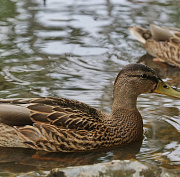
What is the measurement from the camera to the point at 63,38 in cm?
1166

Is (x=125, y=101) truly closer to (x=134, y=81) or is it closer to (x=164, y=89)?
(x=134, y=81)

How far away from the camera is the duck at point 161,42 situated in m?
11.1

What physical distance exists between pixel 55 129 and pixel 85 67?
3.59 metres

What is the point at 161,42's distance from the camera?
11484 mm

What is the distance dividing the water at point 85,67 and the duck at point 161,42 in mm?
266

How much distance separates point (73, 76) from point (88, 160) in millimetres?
3250

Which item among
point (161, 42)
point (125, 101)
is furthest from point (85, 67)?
point (125, 101)

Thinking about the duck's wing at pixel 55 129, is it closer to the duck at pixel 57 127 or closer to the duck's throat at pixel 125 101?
the duck at pixel 57 127

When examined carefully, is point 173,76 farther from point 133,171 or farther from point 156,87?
point 133,171

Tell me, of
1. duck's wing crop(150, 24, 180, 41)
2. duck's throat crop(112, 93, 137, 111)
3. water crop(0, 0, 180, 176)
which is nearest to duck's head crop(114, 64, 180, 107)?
duck's throat crop(112, 93, 137, 111)

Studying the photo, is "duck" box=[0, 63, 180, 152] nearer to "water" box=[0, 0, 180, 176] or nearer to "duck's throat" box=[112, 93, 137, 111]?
"water" box=[0, 0, 180, 176]

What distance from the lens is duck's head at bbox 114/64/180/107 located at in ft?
23.3

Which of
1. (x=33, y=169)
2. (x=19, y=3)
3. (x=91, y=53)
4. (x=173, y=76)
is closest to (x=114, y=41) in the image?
(x=91, y=53)

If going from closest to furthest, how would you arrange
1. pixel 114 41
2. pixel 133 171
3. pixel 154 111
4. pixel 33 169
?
1. pixel 133 171
2. pixel 33 169
3. pixel 154 111
4. pixel 114 41
